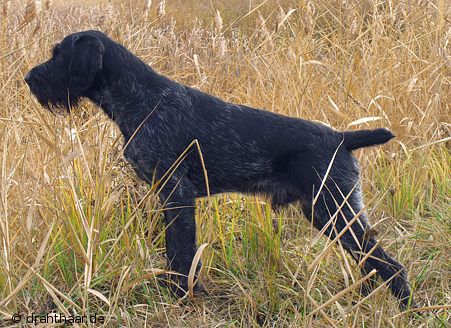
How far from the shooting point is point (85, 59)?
9.62ft

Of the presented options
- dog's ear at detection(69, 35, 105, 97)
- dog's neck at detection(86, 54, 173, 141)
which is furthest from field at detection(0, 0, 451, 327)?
dog's ear at detection(69, 35, 105, 97)

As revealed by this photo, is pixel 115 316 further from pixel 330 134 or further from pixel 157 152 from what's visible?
pixel 330 134

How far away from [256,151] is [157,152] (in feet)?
1.50

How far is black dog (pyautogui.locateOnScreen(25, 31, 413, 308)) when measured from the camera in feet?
9.66

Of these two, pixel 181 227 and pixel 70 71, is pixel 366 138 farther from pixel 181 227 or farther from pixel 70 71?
pixel 70 71

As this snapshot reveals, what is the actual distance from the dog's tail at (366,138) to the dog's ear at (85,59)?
46.7 inches

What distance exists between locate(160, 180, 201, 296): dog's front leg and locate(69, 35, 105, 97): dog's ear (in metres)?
0.62

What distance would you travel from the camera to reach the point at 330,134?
3049mm

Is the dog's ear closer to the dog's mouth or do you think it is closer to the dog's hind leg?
the dog's mouth

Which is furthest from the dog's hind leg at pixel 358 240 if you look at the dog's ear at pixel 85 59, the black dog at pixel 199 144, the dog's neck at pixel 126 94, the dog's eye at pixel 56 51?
the dog's eye at pixel 56 51

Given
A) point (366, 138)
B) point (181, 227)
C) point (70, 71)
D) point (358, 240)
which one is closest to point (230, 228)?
point (181, 227)

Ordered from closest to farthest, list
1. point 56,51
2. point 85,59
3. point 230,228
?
1. point 85,59
2. point 56,51
3. point 230,228

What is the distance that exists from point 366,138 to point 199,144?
30.3 inches

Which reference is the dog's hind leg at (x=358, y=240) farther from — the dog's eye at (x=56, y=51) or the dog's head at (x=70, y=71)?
the dog's eye at (x=56, y=51)
